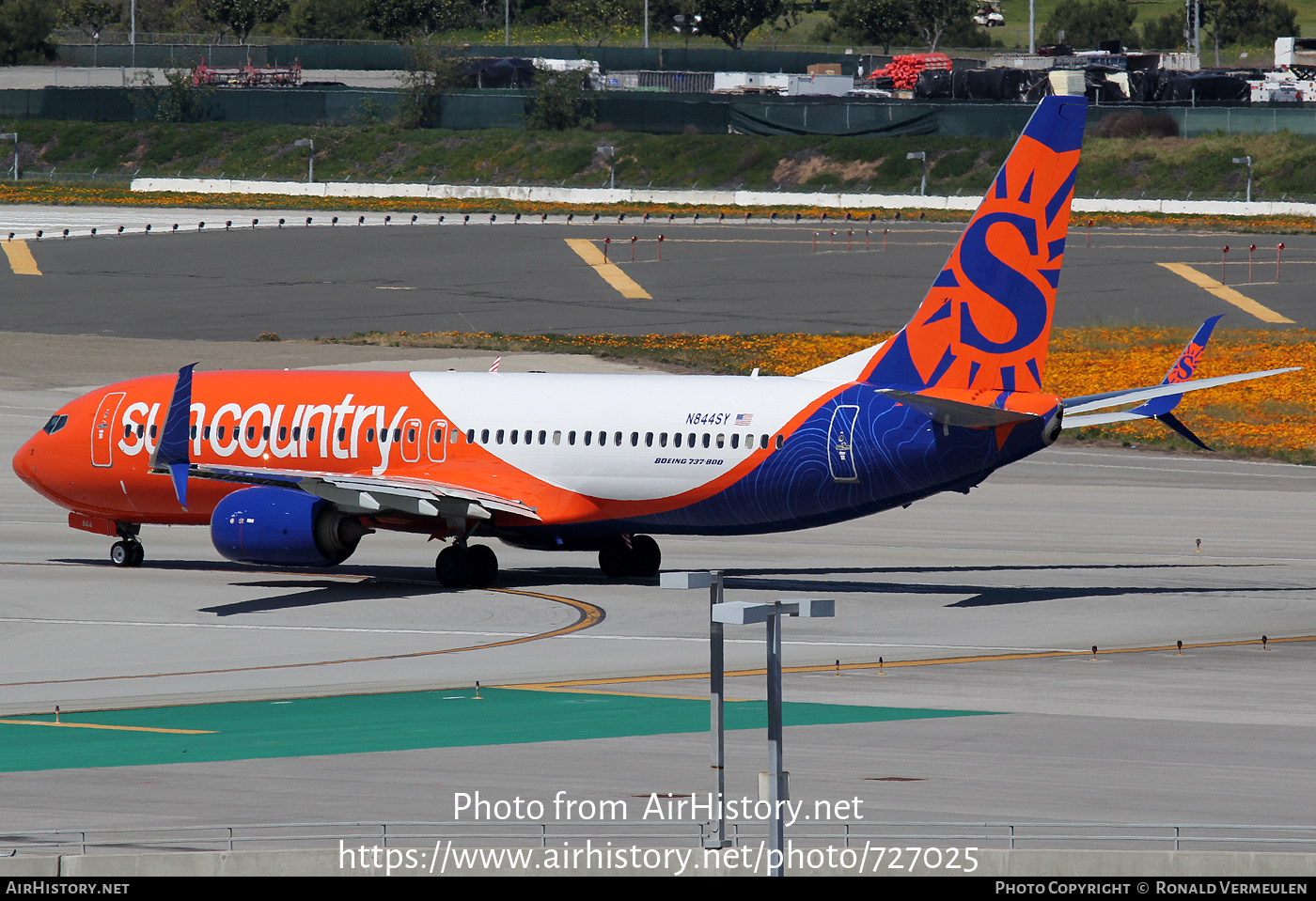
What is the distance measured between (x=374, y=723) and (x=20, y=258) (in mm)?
90171

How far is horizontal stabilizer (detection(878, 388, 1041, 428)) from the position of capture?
1361 inches

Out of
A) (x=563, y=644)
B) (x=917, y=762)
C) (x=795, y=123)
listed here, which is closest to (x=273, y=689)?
(x=563, y=644)

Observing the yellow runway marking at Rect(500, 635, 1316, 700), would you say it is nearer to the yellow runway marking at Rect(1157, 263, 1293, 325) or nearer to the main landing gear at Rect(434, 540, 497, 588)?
the main landing gear at Rect(434, 540, 497, 588)

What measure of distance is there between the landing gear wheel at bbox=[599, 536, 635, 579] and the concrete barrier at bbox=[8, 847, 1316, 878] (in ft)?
80.8

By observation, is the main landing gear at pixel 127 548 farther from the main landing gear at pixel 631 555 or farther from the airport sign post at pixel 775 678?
the airport sign post at pixel 775 678

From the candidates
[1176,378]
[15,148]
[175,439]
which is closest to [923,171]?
[15,148]

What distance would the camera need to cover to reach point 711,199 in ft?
499

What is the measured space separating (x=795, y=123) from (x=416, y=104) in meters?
39.5

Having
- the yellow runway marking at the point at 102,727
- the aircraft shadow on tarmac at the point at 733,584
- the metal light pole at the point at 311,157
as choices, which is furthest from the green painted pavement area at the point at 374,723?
the metal light pole at the point at 311,157

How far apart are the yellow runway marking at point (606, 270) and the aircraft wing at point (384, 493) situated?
5904 cm

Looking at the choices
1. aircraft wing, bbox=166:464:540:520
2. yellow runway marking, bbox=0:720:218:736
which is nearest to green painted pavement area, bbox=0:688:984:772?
yellow runway marking, bbox=0:720:218:736

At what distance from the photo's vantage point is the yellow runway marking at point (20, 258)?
103812 mm

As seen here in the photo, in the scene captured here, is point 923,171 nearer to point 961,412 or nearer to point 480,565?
point 480,565

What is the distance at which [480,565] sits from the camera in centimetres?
4069
